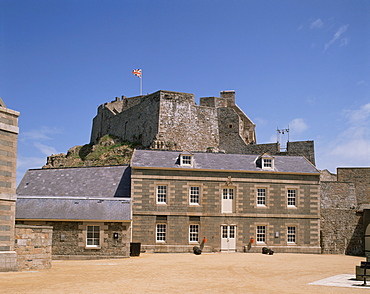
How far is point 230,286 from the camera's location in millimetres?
14766

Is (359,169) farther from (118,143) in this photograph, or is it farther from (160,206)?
(118,143)

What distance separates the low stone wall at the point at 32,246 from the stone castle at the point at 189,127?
3373 centimetres

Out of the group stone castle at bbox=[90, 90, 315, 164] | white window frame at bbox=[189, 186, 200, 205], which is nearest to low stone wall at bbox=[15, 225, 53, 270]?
white window frame at bbox=[189, 186, 200, 205]

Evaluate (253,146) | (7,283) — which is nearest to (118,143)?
(253,146)

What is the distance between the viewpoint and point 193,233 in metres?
→ 32.9

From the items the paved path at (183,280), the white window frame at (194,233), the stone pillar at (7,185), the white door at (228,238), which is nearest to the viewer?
the paved path at (183,280)

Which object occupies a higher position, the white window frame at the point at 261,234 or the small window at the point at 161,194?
the small window at the point at 161,194

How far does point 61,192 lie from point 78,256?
7.87 m

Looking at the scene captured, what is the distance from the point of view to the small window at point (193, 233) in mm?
32866

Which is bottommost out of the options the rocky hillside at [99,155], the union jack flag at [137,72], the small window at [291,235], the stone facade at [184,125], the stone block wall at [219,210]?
the small window at [291,235]

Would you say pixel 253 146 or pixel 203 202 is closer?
pixel 203 202

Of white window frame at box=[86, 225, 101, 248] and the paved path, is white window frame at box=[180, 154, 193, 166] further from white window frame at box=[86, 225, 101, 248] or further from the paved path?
the paved path

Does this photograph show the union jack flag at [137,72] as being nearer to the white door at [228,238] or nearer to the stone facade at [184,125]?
the stone facade at [184,125]

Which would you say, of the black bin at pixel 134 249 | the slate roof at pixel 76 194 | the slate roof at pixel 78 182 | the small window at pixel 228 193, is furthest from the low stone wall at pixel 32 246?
the small window at pixel 228 193
